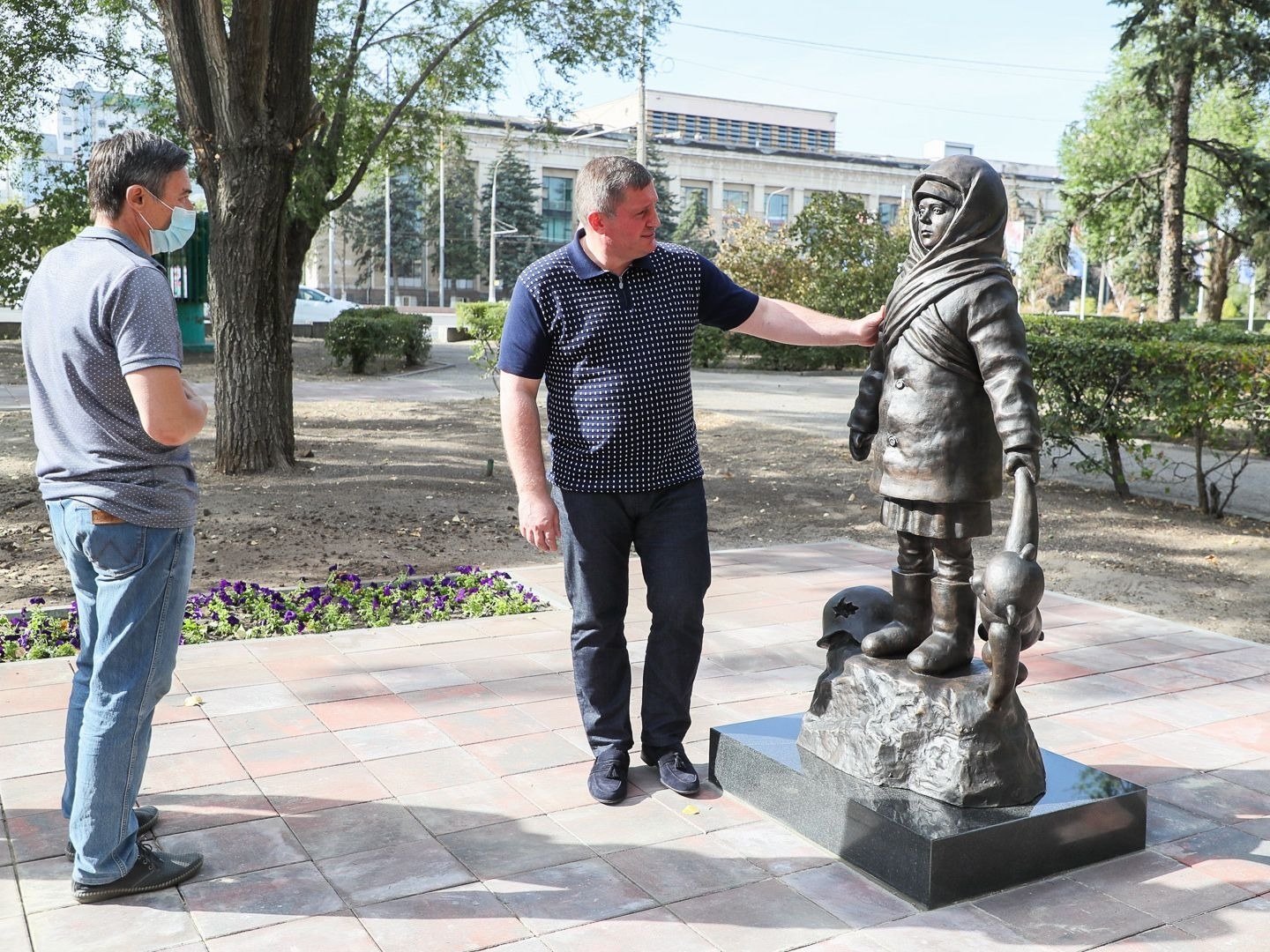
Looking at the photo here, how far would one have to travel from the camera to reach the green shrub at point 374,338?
22.0m

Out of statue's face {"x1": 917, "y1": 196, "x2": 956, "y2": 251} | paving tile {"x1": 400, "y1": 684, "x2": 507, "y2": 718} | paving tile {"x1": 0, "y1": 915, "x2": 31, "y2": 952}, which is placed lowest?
paving tile {"x1": 0, "y1": 915, "x2": 31, "y2": 952}

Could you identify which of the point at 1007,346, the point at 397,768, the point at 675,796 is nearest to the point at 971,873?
the point at 675,796

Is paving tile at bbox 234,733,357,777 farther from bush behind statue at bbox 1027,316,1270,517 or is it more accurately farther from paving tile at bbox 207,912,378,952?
bush behind statue at bbox 1027,316,1270,517

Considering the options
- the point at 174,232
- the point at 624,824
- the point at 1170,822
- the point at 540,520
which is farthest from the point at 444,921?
the point at 1170,822

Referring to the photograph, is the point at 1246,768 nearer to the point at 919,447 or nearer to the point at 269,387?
the point at 919,447

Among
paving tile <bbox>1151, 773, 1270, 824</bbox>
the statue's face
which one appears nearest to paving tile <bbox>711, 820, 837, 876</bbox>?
paving tile <bbox>1151, 773, 1270, 824</bbox>

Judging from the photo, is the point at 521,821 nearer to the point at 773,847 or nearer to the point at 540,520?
the point at 773,847

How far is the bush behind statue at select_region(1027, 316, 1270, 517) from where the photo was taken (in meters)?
8.96

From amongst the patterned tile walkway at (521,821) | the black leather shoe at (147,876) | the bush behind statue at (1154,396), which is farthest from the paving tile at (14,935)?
the bush behind statue at (1154,396)

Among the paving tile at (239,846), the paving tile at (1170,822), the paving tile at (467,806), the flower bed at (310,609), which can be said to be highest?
Result: the flower bed at (310,609)

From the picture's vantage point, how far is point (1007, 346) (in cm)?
325

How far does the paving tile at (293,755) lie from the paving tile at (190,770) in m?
0.05

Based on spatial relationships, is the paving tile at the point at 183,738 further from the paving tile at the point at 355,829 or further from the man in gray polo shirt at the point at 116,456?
the man in gray polo shirt at the point at 116,456

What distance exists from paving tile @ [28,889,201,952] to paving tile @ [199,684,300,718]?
57.4 inches
